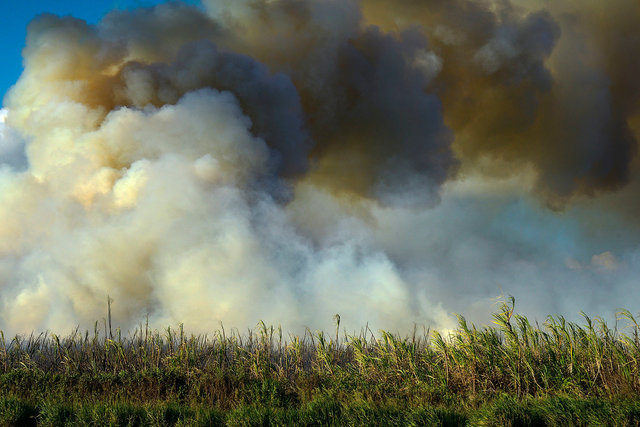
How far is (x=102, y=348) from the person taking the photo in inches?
579

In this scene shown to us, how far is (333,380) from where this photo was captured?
11.6 metres

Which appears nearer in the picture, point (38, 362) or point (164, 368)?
point (164, 368)

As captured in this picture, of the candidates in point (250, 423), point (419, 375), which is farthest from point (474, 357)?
point (250, 423)

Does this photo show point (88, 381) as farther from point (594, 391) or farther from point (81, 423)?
point (594, 391)

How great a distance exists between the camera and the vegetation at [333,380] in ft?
27.6

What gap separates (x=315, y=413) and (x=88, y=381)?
284 inches

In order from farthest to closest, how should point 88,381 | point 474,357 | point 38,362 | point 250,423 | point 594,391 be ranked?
point 38,362 < point 88,381 < point 474,357 < point 594,391 < point 250,423

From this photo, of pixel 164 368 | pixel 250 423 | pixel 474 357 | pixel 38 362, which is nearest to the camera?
pixel 250 423

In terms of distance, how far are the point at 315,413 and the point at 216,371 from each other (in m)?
4.94

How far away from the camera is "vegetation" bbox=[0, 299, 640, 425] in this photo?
27.6 ft

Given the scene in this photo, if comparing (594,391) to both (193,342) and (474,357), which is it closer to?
(474,357)

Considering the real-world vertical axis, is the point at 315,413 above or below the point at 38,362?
below

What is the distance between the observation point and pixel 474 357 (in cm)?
1121

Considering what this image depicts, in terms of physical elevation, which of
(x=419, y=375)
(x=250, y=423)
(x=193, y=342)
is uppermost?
(x=193, y=342)
